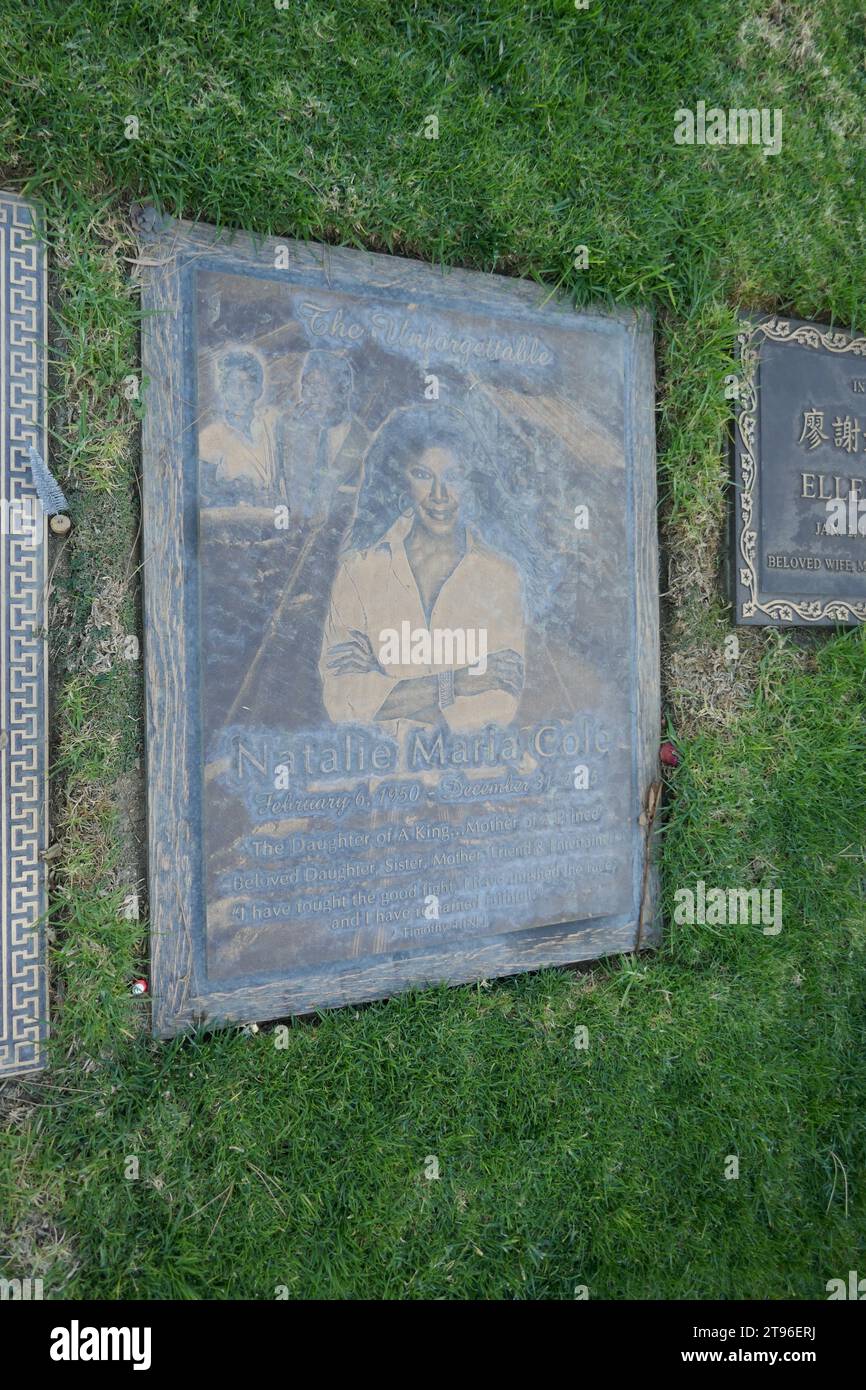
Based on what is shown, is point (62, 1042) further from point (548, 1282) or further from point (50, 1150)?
point (548, 1282)

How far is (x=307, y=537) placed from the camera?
2.16 meters

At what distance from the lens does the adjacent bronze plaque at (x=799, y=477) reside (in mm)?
2711

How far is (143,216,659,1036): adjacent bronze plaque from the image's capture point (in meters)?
2.08

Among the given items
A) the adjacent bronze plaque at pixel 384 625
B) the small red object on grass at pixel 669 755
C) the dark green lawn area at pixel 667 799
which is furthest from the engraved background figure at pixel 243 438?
the small red object on grass at pixel 669 755

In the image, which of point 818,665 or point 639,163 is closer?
point 639,163

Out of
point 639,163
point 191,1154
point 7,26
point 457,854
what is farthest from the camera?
point 639,163

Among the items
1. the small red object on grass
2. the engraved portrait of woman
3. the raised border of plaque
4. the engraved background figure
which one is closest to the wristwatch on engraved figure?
the engraved portrait of woman

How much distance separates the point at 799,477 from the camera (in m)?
2.76

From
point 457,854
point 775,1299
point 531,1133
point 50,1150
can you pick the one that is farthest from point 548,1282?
point 50,1150

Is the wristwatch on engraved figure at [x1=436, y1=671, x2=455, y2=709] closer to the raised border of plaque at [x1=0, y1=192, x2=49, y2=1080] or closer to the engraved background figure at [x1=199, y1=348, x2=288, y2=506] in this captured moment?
the engraved background figure at [x1=199, y1=348, x2=288, y2=506]

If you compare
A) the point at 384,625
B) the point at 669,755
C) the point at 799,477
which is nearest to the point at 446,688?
the point at 384,625

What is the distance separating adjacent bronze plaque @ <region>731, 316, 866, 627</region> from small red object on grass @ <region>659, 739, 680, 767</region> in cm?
52

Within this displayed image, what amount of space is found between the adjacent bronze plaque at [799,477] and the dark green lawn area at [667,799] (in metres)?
0.11

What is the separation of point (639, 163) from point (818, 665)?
1.78 meters
